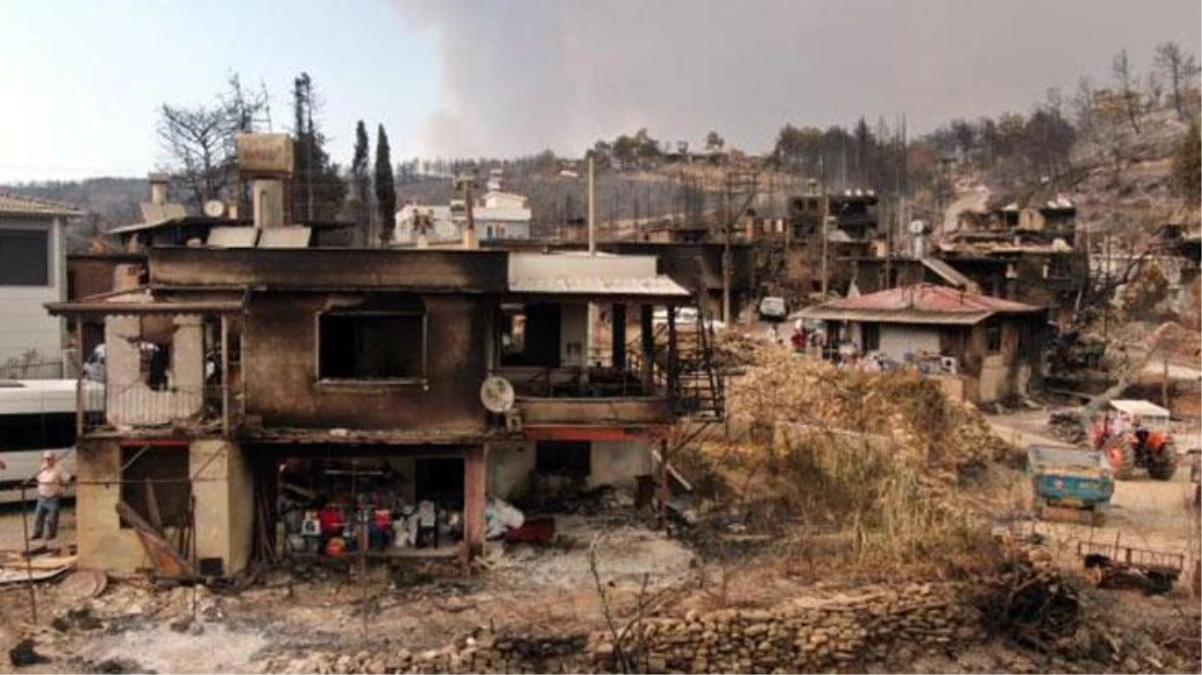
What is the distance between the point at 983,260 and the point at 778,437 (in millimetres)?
31410

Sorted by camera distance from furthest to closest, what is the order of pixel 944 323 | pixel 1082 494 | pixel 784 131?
pixel 784 131 < pixel 944 323 < pixel 1082 494

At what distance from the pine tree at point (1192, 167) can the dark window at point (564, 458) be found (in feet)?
199

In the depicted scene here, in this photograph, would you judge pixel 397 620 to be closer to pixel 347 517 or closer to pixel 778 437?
pixel 347 517

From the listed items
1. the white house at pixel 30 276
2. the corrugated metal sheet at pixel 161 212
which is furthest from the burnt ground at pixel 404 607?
the corrugated metal sheet at pixel 161 212

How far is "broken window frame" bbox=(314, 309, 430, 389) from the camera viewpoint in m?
20.0

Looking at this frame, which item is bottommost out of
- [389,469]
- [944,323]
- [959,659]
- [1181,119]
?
[959,659]

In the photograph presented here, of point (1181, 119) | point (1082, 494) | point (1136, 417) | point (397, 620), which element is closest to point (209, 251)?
point (397, 620)

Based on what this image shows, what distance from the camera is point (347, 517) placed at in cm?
2044

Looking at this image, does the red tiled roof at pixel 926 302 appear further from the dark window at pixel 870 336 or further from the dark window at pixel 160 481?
the dark window at pixel 160 481

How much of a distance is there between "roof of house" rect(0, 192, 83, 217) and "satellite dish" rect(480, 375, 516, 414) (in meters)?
17.6

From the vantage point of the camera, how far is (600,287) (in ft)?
71.9

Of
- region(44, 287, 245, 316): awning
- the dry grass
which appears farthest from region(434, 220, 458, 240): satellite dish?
region(44, 287, 245, 316): awning

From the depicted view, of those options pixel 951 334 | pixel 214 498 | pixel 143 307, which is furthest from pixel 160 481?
pixel 951 334

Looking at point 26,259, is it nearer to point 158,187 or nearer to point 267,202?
point 267,202
